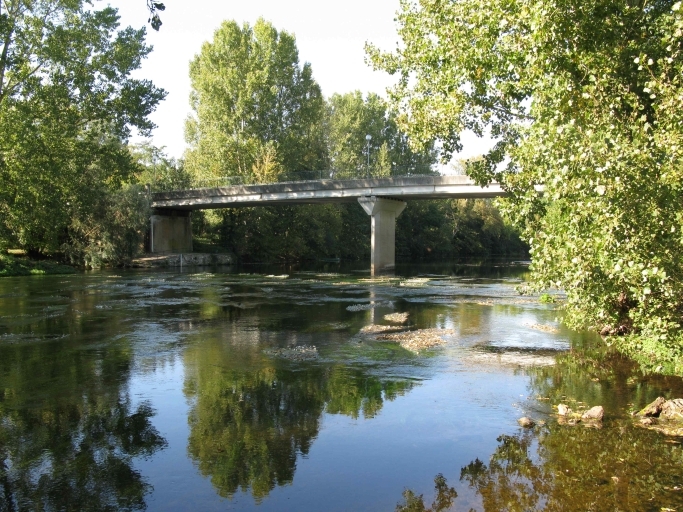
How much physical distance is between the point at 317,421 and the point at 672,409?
20.6 feet

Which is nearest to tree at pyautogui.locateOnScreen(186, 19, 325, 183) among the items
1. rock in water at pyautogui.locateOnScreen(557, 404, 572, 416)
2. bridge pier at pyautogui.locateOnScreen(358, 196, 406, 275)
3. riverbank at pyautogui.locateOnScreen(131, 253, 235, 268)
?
riverbank at pyautogui.locateOnScreen(131, 253, 235, 268)

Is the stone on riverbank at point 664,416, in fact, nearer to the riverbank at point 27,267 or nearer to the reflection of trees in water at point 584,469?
the reflection of trees in water at point 584,469

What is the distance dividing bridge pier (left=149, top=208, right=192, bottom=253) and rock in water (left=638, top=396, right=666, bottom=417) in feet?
204

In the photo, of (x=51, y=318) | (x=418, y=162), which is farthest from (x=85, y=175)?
(x=418, y=162)

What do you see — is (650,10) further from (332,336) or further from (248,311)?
(248,311)

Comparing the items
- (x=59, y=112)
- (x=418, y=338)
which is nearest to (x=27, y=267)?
(x=59, y=112)

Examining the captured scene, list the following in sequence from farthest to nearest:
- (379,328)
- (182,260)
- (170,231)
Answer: (170,231) → (182,260) → (379,328)

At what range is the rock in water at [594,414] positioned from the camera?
34.2 ft

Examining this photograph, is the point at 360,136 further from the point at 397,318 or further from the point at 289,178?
the point at 397,318

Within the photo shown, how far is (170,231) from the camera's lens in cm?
7062

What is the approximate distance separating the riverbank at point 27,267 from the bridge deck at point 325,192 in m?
19.1

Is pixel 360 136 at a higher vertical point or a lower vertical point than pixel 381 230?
higher

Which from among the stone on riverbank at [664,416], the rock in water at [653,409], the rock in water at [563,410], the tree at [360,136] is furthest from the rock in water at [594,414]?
the tree at [360,136]

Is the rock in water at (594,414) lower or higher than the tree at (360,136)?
lower
